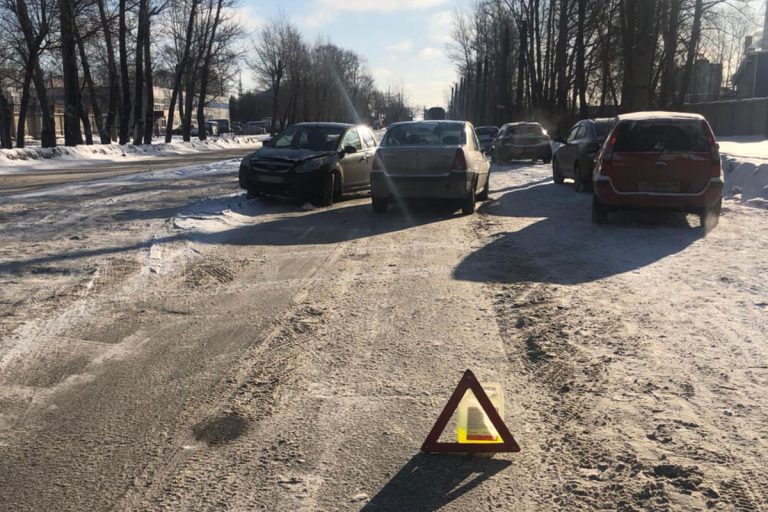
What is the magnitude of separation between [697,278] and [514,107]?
55344 mm

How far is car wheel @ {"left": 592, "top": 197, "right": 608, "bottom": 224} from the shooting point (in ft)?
34.1

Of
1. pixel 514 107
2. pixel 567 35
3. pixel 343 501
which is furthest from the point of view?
pixel 514 107

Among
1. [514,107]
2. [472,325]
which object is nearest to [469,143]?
[472,325]

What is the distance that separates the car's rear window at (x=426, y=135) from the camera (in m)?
12.4

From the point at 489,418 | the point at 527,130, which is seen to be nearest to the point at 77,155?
the point at 527,130

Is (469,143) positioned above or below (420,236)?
above

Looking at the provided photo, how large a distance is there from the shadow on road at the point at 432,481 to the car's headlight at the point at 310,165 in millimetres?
9973

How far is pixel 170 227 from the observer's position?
33.7 ft

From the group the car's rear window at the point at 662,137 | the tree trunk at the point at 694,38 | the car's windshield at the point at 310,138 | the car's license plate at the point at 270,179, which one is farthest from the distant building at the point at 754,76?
the car's license plate at the point at 270,179

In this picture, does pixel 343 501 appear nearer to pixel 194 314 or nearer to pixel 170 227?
pixel 194 314

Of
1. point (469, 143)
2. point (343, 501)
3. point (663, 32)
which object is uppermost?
point (663, 32)

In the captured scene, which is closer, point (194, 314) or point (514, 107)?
point (194, 314)

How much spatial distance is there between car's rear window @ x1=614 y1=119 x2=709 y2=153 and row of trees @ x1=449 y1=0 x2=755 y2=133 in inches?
451

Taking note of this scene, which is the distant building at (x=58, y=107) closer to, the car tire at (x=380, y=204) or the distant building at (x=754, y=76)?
the distant building at (x=754, y=76)
